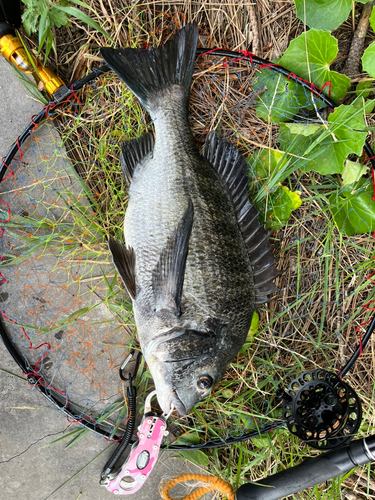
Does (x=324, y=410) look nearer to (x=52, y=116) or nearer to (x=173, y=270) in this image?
(x=173, y=270)

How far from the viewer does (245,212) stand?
90.7 inches

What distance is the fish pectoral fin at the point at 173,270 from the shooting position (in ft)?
6.62

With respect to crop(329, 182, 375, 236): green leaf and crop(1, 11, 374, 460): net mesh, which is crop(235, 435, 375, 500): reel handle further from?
crop(329, 182, 375, 236): green leaf

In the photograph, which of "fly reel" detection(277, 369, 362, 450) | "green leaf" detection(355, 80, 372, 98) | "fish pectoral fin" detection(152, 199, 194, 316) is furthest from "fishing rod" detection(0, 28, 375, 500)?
"fish pectoral fin" detection(152, 199, 194, 316)

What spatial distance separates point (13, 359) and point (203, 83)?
2.33 meters

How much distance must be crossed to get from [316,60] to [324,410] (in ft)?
Result: 6.82

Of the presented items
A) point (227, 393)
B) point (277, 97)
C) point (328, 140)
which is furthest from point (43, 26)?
point (227, 393)

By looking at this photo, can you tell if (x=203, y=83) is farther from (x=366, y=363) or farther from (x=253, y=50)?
(x=366, y=363)

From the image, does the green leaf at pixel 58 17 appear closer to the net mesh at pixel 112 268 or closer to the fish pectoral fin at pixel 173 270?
the net mesh at pixel 112 268

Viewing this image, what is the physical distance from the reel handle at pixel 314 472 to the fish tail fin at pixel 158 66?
222 cm

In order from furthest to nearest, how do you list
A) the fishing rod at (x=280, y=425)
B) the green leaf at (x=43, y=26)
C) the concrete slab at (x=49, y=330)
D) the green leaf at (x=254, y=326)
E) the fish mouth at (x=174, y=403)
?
the concrete slab at (x=49, y=330), the green leaf at (x=254, y=326), the green leaf at (x=43, y=26), the fishing rod at (x=280, y=425), the fish mouth at (x=174, y=403)

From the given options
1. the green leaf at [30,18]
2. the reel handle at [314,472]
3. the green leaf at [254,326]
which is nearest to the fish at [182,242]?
the green leaf at [254,326]

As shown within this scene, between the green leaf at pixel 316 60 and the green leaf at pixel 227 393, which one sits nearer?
the green leaf at pixel 316 60

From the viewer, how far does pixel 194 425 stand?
266 cm
